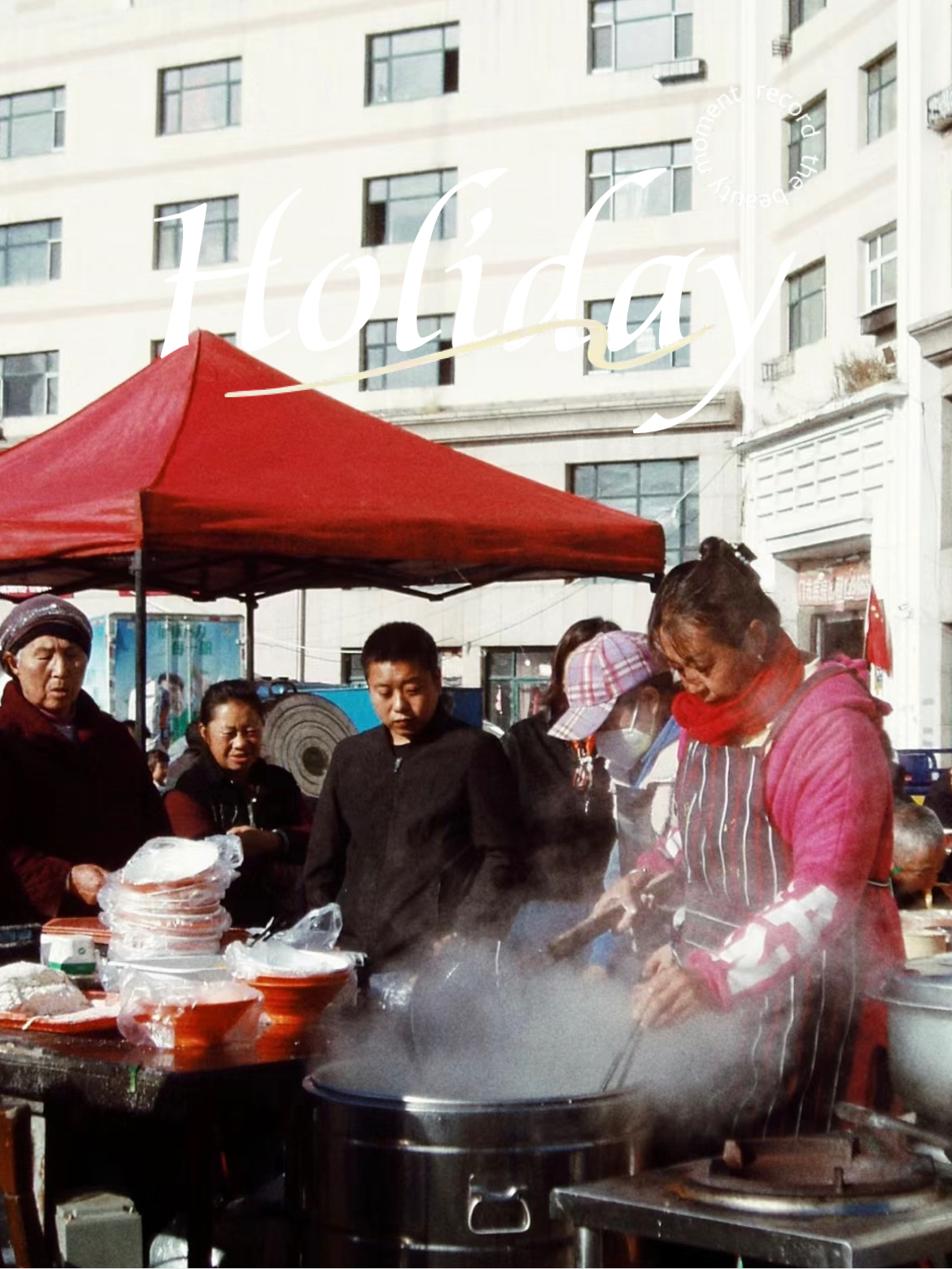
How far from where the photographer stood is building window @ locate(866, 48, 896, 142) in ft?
66.3

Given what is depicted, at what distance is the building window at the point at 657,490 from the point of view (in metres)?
23.5

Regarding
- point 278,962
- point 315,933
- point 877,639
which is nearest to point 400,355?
point 877,639

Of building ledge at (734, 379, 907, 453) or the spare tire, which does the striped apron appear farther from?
building ledge at (734, 379, 907, 453)

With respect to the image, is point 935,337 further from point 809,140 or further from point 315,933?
point 315,933

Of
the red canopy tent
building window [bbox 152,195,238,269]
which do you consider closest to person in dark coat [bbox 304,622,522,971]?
the red canopy tent

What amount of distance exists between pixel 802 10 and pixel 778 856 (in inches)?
848

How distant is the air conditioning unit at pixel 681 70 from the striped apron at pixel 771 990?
2239cm

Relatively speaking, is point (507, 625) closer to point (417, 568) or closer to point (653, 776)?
point (417, 568)

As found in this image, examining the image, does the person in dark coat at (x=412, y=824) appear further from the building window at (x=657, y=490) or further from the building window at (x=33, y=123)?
the building window at (x=33, y=123)

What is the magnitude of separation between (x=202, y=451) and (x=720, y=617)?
2.87 meters

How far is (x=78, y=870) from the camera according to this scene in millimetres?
3965

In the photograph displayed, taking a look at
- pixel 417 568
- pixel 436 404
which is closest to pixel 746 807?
pixel 417 568

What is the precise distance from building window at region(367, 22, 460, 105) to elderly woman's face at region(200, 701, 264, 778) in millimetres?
21815

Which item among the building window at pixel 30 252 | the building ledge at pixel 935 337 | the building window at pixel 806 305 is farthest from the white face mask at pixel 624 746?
the building window at pixel 30 252
